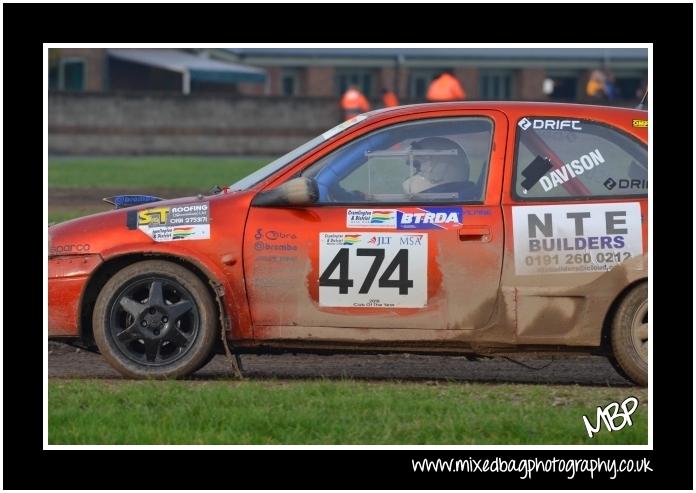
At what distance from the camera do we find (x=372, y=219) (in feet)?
25.8

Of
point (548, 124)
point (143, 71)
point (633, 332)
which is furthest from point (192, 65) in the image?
point (633, 332)

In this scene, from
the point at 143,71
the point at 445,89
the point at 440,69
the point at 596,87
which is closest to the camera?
the point at 445,89

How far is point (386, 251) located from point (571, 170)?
3.93 ft

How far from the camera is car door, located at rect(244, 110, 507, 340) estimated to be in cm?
778

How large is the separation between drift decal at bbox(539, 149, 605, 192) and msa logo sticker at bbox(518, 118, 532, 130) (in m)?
0.31

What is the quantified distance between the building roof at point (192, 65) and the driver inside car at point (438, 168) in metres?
44.1

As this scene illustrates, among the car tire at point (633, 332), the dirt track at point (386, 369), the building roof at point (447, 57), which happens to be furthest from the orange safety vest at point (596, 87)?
the car tire at point (633, 332)

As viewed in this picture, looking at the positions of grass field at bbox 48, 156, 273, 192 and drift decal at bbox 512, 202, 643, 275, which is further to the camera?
grass field at bbox 48, 156, 273, 192

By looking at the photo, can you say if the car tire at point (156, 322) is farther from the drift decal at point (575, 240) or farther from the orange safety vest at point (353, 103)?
the orange safety vest at point (353, 103)

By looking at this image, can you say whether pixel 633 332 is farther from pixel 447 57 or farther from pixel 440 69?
pixel 440 69

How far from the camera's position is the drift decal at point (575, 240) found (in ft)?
25.5

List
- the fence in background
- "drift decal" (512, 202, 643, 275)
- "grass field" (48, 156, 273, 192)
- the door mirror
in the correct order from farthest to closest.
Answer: the fence in background, "grass field" (48, 156, 273, 192), the door mirror, "drift decal" (512, 202, 643, 275)

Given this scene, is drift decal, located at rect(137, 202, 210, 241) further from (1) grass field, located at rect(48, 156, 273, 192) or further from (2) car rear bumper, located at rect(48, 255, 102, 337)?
(1) grass field, located at rect(48, 156, 273, 192)

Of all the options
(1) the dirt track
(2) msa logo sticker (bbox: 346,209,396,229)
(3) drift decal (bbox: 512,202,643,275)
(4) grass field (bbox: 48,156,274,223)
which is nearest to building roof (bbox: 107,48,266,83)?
(4) grass field (bbox: 48,156,274,223)
